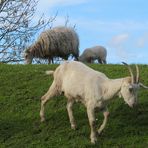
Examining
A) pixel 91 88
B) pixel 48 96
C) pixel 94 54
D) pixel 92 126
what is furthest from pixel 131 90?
pixel 94 54

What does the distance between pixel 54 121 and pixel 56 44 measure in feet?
29.3

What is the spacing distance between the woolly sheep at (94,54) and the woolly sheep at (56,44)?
1.20m

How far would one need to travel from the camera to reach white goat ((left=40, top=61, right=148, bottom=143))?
34.9 feet

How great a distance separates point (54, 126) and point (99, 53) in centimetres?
1173

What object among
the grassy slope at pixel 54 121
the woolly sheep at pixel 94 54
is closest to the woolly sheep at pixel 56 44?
the woolly sheep at pixel 94 54

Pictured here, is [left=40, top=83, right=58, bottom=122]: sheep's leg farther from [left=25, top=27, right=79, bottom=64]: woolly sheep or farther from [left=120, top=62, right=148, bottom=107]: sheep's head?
[left=25, top=27, right=79, bottom=64]: woolly sheep

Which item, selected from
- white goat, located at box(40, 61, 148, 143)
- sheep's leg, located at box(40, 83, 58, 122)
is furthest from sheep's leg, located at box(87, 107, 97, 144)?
sheep's leg, located at box(40, 83, 58, 122)

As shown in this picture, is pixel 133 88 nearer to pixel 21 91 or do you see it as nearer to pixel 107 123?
pixel 107 123

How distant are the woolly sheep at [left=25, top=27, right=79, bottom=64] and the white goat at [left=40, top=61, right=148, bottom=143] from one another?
8965 millimetres

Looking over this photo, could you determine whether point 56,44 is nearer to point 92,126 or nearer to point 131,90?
point 92,126

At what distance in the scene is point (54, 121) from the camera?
12.7 metres

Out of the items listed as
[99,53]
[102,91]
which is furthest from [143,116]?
[99,53]

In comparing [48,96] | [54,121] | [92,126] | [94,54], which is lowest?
[54,121]

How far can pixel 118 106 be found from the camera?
43.0 feet
